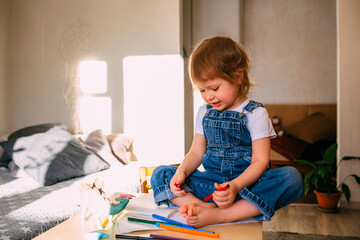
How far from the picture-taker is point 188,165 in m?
1.30

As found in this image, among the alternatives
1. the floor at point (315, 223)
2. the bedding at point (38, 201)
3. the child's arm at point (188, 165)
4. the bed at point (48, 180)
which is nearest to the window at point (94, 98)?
the bed at point (48, 180)

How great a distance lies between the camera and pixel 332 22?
4488 millimetres

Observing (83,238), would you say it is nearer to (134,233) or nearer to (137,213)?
(134,233)

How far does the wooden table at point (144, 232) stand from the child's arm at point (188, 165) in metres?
0.21

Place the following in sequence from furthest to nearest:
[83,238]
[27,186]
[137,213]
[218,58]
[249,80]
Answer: [27,186]
[249,80]
[218,58]
[137,213]
[83,238]

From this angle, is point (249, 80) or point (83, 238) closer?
→ point (83, 238)

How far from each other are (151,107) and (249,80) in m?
1.88

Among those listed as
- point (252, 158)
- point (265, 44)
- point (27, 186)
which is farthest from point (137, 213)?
point (265, 44)

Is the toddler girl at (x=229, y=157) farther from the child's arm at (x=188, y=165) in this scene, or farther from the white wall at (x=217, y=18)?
the white wall at (x=217, y=18)

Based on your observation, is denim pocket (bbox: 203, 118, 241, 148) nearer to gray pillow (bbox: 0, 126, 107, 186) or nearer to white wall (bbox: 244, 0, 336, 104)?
gray pillow (bbox: 0, 126, 107, 186)

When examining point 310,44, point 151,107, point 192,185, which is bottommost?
point 192,185

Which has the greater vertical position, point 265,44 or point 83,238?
point 265,44

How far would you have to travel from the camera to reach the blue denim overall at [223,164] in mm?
1109

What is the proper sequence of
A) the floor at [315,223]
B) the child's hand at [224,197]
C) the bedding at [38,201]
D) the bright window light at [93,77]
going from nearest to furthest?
1. the child's hand at [224,197]
2. the bedding at [38,201]
3. the floor at [315,223]
4. the bright window light at [93,77]
